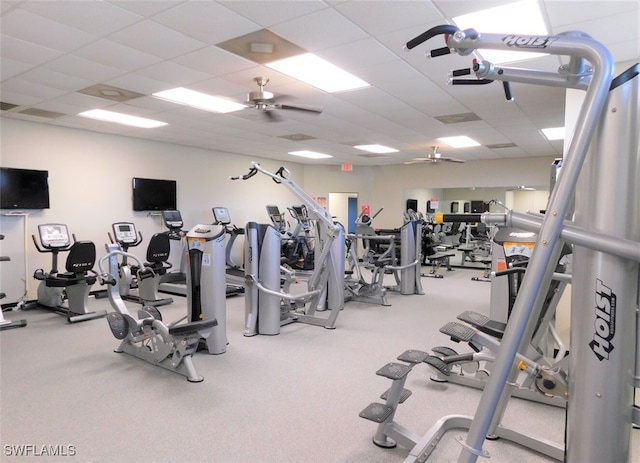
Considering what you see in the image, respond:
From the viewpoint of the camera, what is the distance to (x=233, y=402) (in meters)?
2.90

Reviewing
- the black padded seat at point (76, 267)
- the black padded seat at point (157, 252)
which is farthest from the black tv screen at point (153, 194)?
the black padded seat at point (76, 267)

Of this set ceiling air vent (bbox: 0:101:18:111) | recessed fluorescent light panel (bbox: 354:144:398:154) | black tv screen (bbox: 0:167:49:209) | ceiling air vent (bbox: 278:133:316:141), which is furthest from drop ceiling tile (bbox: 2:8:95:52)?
recessed fluorescent light panel (bbox: 354:144:398:154)

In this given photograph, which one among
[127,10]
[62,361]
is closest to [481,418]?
[127,10]

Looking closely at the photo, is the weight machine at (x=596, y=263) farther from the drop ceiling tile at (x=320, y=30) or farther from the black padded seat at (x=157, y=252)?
the black padded seat at (x=157, y=252)

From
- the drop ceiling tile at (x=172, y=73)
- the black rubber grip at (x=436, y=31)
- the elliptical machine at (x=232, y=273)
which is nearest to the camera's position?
the black rubber grip at (x=436, y=31)

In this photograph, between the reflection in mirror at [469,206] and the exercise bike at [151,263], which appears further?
the reflection in mirror at [469,206]

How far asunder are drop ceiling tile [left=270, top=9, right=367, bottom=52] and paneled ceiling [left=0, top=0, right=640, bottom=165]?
1 centimetres

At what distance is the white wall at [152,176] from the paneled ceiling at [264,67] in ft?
1.41

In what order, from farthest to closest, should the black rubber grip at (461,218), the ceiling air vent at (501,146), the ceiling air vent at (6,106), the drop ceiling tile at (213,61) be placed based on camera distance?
the ceiling air vent at (501,146)
the ceiling air vent at (6,106)
the drop ceiling tile at (213,61)
the black rubber grip at (461,218)

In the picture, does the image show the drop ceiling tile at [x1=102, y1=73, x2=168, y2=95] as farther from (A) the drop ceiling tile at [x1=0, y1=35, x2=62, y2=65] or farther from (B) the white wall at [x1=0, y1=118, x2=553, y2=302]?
(B) the white wall at [x1=0, y1=118, x2=553, y2=302]

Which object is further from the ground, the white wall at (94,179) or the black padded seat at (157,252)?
the white wall at (94,179)

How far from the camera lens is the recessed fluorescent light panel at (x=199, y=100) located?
4.70 meters

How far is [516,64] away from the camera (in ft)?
12.2

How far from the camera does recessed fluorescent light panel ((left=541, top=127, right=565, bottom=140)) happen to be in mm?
6305
